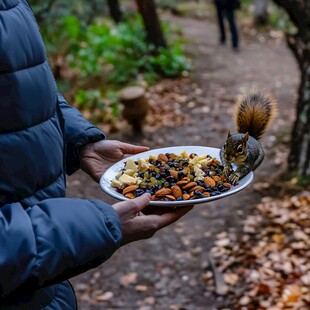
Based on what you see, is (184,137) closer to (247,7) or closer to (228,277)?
(228,277)

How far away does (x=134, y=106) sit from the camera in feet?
23.6

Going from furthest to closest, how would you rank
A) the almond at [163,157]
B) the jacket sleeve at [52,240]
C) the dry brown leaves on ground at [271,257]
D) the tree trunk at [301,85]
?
the tree trunk at [301,85], the dry brown leaves on ground at [271,257], the almond at [163,157], the jacket sleeve at [52,240]

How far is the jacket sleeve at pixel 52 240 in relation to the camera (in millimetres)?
1107

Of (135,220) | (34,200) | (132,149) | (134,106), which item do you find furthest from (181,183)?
(134,106)

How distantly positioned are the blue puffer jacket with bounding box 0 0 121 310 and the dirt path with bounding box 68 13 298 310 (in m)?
2.49

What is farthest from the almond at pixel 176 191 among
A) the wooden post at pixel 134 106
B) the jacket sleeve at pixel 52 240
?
the wooden post at pixel 134 106

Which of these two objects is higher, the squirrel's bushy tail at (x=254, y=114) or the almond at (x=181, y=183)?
the almond at (x=181, y=183)

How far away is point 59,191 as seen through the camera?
1466 mm

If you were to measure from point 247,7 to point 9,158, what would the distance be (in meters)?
18.2

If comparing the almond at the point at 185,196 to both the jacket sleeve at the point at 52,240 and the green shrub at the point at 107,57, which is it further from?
the green shrub at the point at 107,57

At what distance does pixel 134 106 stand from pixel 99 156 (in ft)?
17.5

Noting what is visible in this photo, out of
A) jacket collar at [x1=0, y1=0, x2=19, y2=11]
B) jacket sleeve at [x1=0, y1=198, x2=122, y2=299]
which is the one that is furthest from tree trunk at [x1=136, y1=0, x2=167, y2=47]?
jacket sleeve at [x1=0, y1=198, x2=122, y2=299]

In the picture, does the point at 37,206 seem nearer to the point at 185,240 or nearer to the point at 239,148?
the point at 239,148

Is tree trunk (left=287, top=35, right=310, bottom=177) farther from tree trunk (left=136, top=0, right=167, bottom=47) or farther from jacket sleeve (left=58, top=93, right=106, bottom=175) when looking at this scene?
tree trunk (left=136, top=0, right=167, bottom=47)
